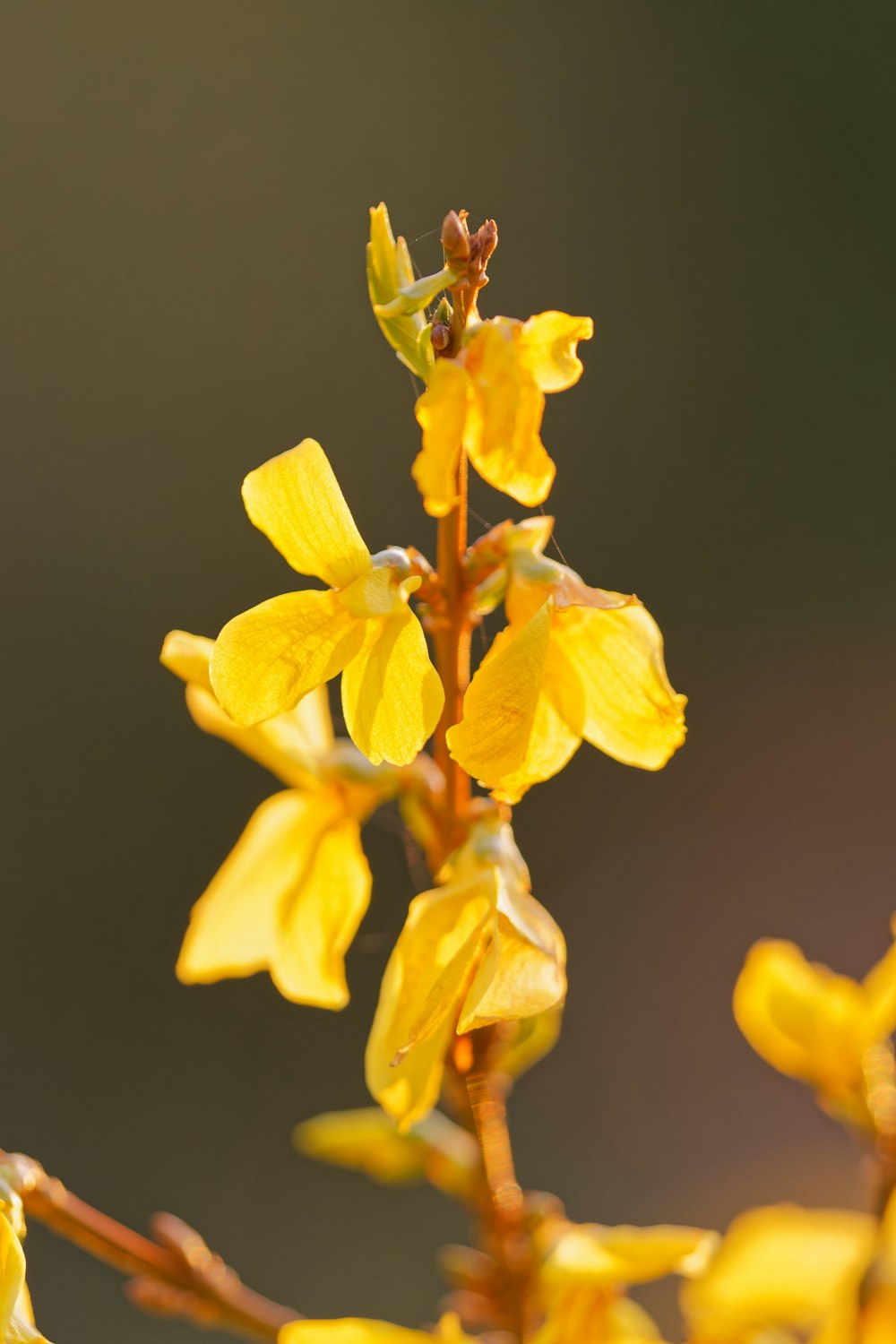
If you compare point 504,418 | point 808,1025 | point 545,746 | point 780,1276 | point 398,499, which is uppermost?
point 398,499

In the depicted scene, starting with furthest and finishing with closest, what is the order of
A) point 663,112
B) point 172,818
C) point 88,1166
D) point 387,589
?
point 663,112 → point 172,818 → point 88,1166 → point 387,589

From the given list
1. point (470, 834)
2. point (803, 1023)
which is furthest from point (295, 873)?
point (803, 1023)

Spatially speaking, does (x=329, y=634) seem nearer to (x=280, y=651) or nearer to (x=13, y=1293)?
(x=280, y=651)

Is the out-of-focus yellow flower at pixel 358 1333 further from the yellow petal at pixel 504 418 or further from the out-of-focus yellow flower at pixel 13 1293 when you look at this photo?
the yellow petal at pixel 504 418

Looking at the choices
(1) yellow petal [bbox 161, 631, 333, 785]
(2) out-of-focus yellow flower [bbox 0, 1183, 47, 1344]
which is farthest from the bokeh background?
(2) out-of-focus yellow flower [bbox 0, 1183, 47, 1344]

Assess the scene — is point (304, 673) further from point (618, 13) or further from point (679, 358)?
point (618, 13)

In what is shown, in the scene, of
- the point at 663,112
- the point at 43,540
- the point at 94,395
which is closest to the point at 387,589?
the point at 43,540

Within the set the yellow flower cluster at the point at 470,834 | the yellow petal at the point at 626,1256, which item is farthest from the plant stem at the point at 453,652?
the yellow petal at the point at 626,1256
